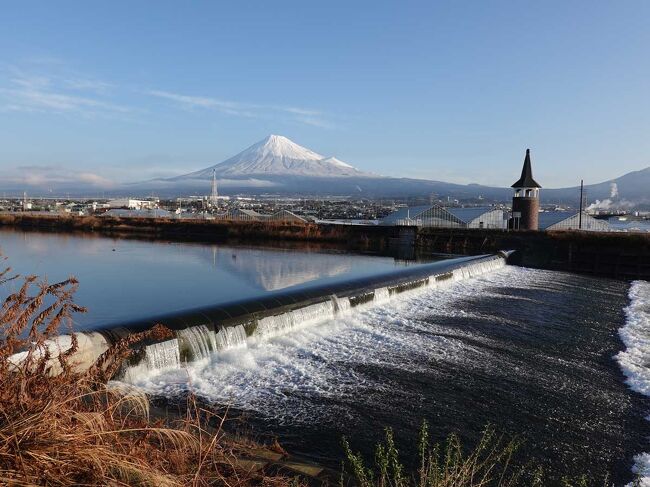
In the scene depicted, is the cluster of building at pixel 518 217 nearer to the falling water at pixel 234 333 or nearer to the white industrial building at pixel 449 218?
the white industrial building at pixel 449 218

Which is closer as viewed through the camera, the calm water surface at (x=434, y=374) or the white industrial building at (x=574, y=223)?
the calm water surface at (x=434, y=374)

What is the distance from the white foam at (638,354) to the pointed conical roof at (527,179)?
819 inches

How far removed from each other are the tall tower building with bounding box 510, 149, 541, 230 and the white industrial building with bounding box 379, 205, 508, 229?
2.90m

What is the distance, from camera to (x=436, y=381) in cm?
663

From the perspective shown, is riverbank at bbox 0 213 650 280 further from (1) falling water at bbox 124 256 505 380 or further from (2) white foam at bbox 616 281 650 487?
(1) falling water at bbox 124 256 505 380

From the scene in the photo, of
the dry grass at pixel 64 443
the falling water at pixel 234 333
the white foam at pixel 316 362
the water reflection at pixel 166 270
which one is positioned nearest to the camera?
the dry grass at pixel 64 443

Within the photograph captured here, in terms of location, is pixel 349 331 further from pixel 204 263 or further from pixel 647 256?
pixel 647 256

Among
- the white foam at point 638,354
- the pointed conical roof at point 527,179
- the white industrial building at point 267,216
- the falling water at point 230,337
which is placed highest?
the pointed conical roof at point 527,179

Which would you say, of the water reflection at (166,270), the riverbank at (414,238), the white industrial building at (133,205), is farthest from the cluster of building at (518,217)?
the white industrial building at (133,205)

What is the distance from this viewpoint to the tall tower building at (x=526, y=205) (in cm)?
3300

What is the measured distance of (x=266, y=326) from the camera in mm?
8422

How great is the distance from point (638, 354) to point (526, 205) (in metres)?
26.3

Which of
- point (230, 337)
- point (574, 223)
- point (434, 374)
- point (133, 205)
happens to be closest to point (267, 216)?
point (574, 223)

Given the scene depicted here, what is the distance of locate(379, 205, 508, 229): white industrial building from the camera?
35.2 metres
